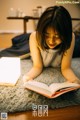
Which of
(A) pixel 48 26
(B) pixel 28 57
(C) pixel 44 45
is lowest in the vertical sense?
(B) pixel 28 57

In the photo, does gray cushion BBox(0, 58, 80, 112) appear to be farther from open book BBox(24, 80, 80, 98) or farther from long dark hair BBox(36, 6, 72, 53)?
long dark hair BBox(36, 6, 72, 53)

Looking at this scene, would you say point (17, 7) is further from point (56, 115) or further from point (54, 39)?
point (56, 115)

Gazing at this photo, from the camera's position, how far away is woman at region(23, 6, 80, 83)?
83 centimetres

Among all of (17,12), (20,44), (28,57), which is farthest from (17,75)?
(17,12)

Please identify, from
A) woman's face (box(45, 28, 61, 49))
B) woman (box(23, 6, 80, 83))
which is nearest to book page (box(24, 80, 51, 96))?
woman (box(23, 6, 80, 83))

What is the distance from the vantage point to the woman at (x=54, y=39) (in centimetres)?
83

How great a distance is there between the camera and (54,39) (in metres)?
0.86

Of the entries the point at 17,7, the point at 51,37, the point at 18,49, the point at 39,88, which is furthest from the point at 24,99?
the point at 17,7

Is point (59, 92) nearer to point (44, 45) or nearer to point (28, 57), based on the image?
point (44, 45)

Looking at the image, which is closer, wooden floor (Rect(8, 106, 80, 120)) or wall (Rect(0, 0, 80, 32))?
wooden floor (Rect(8, 106, 80, 120))

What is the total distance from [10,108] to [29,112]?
74mm

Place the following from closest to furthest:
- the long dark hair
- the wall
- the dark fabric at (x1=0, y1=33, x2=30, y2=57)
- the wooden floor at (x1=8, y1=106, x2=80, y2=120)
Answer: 1. the wooden floor at (x1=8, y1=106, x2=80, y2=120)
2. the long dark hair
3. the dark fabric at (x1=0, y1=33, x2=30, y2=57)
4. the wall

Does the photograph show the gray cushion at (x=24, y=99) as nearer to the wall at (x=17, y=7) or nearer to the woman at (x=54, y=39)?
the woman at (x=54, y=39)

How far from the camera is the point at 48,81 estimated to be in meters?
0.99
